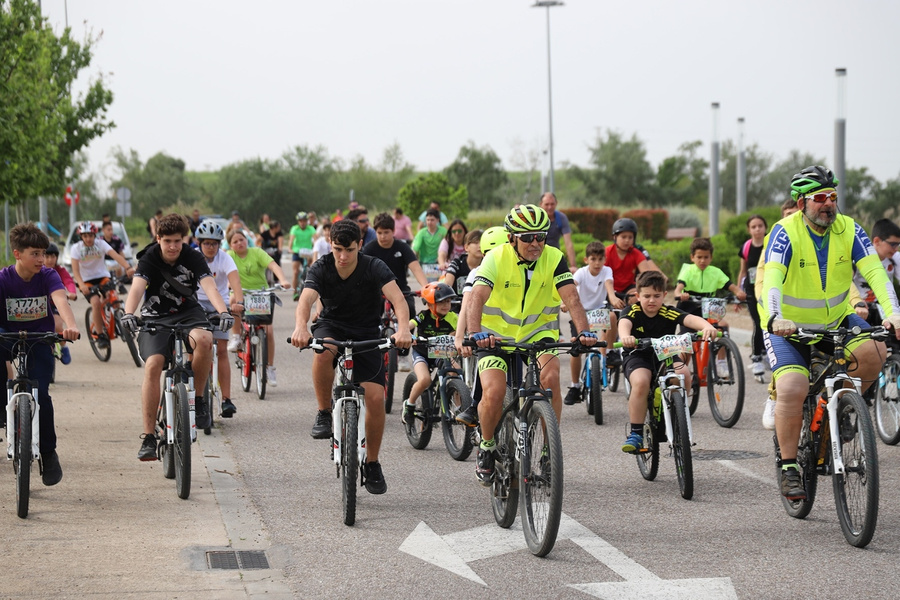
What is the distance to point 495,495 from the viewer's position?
6.96m

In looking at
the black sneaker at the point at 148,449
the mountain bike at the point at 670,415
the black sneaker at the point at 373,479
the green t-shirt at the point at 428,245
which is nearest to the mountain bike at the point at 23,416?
the black sneaker at the point at 148,449

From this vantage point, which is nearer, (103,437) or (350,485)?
(350,485)

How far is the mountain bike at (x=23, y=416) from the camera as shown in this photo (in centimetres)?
702

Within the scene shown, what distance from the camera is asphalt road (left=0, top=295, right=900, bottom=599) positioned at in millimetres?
5723

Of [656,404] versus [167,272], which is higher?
[167,272]

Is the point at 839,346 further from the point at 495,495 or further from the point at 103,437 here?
the point at 103,437

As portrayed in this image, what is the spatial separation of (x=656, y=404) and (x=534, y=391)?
1.83m

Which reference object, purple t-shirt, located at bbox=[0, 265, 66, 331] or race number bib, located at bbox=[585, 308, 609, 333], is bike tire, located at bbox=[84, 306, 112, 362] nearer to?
race number bib, located at bbox=[585, 308, 609, 333]

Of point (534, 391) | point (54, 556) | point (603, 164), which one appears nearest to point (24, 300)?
point (54, 556)

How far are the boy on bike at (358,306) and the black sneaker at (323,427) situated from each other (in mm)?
23

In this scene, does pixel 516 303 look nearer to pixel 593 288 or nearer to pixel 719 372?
pixel 719 372

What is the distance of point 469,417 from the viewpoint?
775 centimetres

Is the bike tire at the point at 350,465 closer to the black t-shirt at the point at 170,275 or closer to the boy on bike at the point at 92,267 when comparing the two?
the black t-shirt at the point at 170,275

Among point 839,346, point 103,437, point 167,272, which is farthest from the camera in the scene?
point 103,437
